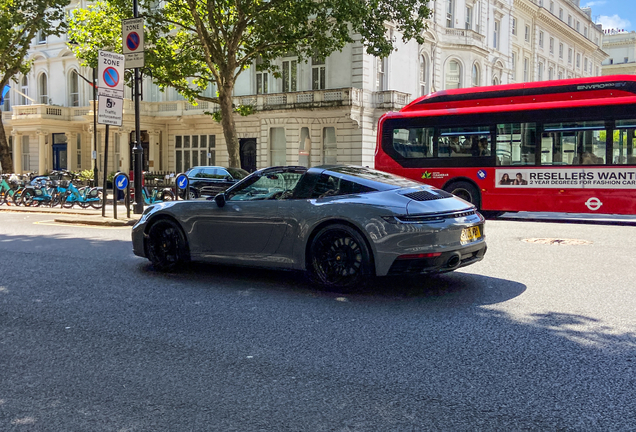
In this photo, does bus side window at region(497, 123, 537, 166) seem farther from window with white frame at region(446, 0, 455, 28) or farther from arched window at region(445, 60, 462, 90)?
window with white frame at region(446, 0, 455, 28)

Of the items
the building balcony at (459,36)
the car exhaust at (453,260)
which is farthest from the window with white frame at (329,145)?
the car exhaust at (453,260)

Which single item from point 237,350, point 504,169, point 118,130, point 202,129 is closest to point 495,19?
point 202,129

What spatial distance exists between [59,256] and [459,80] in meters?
33.0

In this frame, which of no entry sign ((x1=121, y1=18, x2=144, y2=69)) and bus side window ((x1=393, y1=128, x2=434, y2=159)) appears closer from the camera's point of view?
no entry sign ((x1=121, y1=18, x2=144, y2=69))

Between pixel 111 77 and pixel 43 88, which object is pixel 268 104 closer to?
pixel 111 77

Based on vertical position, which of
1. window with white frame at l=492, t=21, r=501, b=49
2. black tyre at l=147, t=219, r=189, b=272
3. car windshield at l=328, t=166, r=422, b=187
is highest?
window with white frame at l=492, t=21, r=501, b=49

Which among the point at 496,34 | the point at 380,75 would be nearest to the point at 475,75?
Result: the point at 496,34

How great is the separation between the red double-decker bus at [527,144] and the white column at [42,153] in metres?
33.1

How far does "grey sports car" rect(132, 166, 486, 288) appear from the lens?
20.1ft

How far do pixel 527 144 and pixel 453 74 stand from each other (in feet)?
78.3

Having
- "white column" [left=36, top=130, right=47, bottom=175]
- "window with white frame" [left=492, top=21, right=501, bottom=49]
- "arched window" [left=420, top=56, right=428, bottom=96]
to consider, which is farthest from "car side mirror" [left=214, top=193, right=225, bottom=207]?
"window with white frame" [left=492, top=21, right=501, bottom=49]

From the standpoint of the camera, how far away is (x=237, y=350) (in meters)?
4.55

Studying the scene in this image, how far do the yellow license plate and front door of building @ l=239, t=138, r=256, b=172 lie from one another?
32.3m

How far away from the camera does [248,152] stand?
3853cm
